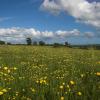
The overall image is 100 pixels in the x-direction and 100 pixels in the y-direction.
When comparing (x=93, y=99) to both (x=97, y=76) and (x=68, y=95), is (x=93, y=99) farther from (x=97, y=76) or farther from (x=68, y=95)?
(x=97, y=76)

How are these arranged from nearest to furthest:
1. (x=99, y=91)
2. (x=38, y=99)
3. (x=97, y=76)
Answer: (x=38, y=99)
(x=99, y=91)
(x=97, y=76)

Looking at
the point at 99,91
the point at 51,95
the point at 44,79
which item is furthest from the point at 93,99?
the point at 44,79

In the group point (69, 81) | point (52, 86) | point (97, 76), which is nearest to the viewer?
point (52, 86)

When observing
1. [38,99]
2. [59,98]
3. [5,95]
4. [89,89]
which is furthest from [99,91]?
[5,95]

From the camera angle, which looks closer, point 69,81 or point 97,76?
point 69,81

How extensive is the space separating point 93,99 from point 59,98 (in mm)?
817

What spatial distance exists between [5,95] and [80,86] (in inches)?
83.0

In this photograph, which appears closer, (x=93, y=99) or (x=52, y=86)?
(x=93, y=99)

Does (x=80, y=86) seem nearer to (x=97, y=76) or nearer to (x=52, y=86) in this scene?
(x=52, y=86)

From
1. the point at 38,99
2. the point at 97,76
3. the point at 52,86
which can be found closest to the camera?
the point at 38,99

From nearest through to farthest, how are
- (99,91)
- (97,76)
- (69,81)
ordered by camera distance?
(99,91) → (69,81) → (97,76)

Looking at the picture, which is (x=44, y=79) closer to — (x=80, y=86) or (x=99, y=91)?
(x=80, y=86)

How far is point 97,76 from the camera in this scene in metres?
9.09

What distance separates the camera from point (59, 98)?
661 cm
